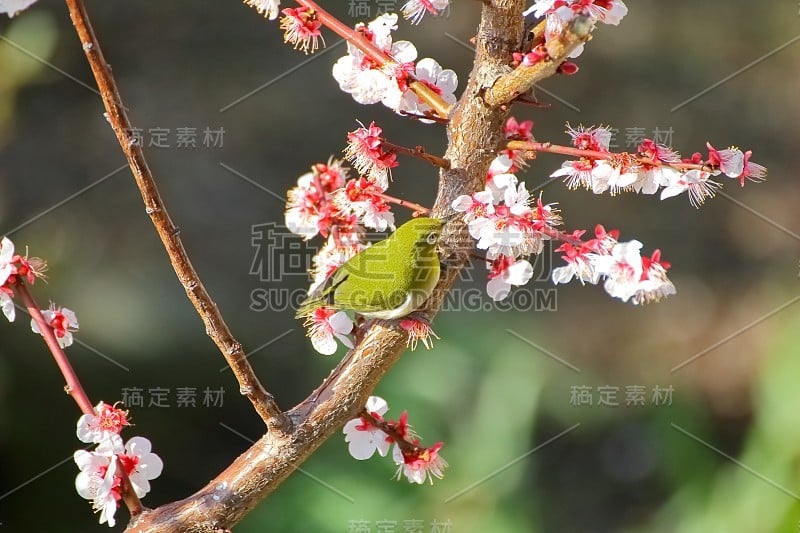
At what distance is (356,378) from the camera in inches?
34.3

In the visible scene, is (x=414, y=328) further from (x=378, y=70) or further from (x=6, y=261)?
(x=6, y=261)

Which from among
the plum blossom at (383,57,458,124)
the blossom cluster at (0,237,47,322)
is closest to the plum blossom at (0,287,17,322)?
the blossom cluster at (0,237,47,322)

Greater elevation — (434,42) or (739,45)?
(434,42)

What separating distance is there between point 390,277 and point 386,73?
259 millimetres

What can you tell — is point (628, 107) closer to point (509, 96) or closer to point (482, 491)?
point (482, 491)

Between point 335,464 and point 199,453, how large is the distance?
0.39 m

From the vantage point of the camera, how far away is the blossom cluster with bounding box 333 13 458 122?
917mm

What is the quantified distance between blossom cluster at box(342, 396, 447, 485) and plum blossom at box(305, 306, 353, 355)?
3.3 inches

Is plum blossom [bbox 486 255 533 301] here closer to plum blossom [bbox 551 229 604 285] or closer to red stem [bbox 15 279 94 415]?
plum blossom [bbox 551 229 604 285]

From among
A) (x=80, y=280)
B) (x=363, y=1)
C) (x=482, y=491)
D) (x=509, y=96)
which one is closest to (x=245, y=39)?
(x=363, y=1)

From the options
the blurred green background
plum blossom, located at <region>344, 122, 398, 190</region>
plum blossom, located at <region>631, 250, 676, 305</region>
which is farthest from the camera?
the blurred green background

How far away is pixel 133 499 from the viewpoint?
845 mm

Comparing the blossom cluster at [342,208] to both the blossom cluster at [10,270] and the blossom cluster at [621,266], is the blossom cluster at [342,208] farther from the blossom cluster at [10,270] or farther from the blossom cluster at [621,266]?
the blossom cluster at [10,270]

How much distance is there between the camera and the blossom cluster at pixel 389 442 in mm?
959
